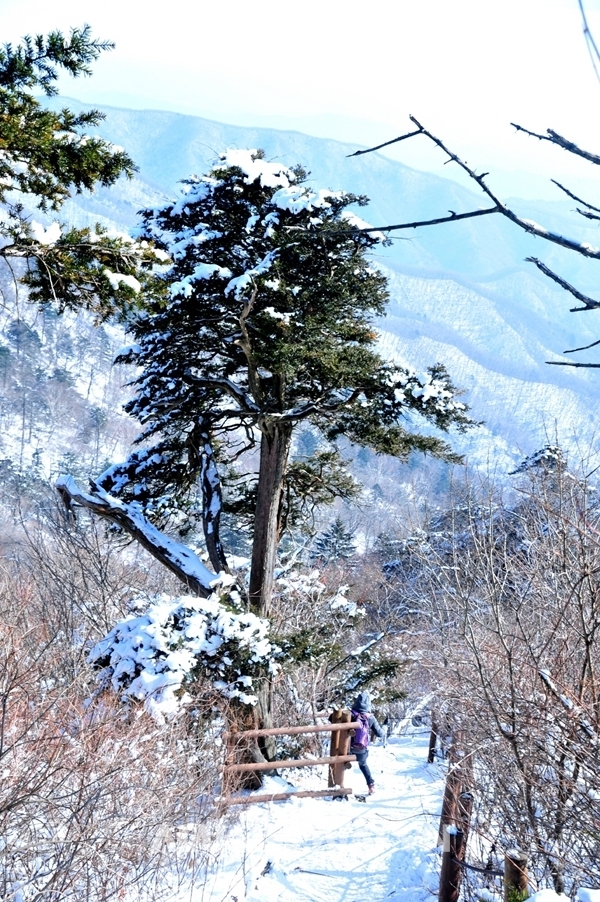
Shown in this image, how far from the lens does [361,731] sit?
1153 centimetres

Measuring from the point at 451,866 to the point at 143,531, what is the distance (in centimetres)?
700

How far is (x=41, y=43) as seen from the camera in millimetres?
5926

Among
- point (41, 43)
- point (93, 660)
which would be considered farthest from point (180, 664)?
point (41, 43)

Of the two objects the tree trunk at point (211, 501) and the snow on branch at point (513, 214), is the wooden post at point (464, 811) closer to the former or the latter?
the snow on branch at point (513, 214)

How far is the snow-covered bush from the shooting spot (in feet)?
32.7

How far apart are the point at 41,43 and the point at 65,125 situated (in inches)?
25.5

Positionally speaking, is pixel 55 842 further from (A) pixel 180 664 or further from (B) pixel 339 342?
(B) pixel 339 342

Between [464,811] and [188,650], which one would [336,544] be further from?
[464,811]

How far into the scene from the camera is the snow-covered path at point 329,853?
7637 millimetres

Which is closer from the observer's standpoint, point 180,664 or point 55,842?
point 55,842

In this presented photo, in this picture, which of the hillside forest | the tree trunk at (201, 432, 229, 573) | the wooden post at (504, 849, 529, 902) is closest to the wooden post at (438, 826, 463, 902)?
the hillside forest

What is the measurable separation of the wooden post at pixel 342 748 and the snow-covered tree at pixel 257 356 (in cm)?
214

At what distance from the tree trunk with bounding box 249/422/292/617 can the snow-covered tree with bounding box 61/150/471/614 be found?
0.02 m

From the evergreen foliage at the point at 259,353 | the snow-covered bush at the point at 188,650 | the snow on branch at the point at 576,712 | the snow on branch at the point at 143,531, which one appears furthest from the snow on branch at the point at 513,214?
the snow on branch at the point at 143,531
